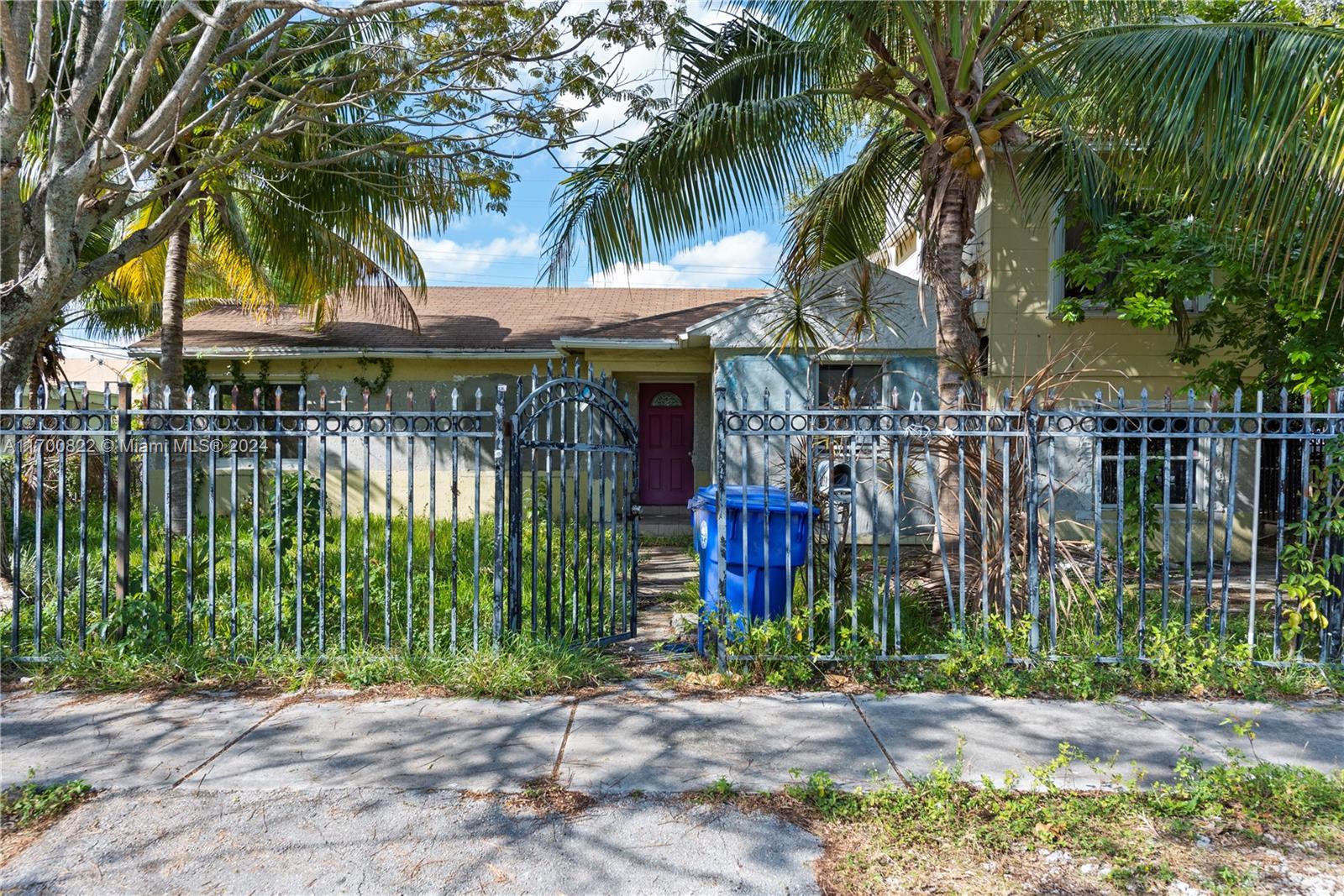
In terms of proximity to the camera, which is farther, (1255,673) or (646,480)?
(646,480)

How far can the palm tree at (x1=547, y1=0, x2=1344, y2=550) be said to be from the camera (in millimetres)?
5176

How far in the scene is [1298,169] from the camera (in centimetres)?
504

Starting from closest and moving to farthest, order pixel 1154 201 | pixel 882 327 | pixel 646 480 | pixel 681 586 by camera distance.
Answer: pixel 1154 201
pixel 681 586
pixel 882 327
pixel 646 480

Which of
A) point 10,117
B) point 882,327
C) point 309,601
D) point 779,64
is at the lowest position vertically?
point 309,601

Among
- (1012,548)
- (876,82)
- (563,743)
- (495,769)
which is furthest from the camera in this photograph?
(876,82)

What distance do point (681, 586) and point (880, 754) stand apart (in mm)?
4826

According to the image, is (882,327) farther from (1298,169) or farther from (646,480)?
(1298,169)

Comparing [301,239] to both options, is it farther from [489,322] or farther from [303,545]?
[303,545]

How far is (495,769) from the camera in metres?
4.14

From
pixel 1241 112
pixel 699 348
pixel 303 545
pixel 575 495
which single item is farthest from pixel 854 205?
pixel 303 545

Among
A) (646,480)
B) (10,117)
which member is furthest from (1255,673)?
(646,480)

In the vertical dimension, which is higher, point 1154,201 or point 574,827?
point 1154,201

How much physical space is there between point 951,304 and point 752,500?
2740 millimetres

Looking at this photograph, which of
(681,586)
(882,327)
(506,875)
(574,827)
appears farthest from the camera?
(882,327)
